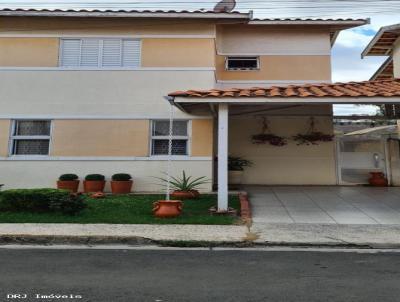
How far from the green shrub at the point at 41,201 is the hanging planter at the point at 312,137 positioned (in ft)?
29.3

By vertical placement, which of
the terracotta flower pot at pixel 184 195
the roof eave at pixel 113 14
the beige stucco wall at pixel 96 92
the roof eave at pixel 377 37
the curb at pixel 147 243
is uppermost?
the roof eave at pixel 377 37

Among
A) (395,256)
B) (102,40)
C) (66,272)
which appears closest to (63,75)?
(102,40)

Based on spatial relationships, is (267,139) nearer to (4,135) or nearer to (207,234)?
(207,234)

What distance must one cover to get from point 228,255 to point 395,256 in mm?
2657

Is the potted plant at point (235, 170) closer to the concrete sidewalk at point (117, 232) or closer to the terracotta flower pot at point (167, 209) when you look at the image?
the terracotta flower pot at point (167, 209)

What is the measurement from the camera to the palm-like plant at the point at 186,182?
38.0 ft

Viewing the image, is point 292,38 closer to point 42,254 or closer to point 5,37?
point 5,37

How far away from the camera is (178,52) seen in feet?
42.6

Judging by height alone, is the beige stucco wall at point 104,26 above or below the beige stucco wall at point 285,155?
above

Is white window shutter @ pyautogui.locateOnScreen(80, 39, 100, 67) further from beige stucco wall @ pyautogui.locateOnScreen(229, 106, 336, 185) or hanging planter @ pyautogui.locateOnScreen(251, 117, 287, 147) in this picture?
hanging planter @ pyautogui.locateOnScreen(251, 117, 287, 147)

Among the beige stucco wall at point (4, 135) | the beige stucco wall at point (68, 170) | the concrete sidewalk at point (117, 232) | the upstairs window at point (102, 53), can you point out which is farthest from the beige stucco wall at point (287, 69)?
the concrete sidewalk at point (117, 232)

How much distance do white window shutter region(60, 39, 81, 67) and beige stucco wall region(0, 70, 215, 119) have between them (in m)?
0.40

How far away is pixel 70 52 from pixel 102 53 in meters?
1.12

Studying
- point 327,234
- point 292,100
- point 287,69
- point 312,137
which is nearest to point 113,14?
point 287,69
